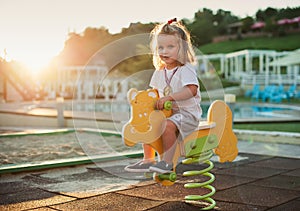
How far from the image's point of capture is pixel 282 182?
491 cm

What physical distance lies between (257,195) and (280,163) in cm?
189

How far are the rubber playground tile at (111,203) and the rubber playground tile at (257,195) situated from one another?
0.63 meters

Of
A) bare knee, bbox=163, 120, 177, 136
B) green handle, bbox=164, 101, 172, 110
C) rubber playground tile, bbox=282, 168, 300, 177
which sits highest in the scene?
green handle, bbox=164, 101, 172, 110

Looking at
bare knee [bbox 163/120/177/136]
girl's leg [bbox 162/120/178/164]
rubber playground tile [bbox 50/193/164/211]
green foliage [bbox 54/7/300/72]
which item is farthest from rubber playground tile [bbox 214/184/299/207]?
green foliage [bbox 54/7/300/72]

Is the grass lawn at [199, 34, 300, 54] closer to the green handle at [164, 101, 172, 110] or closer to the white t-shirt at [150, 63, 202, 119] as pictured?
the white t-shirt at [150, 63, 202, 119]

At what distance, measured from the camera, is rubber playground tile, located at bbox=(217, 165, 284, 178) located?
17.4 feet

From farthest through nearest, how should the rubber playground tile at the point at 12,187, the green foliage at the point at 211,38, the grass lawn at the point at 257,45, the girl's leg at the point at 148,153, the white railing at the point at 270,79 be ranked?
the grass lawn at the point at 257,45 < the white railing at the point at 270,79 < the green foliage at the point at 211,38 < the rubber playground tile at the point at 12,187 < the girl's leg at the point at 148,153

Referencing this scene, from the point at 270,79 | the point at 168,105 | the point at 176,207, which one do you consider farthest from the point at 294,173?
the point at 270,79

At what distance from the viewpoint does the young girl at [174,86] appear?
11.1 feet

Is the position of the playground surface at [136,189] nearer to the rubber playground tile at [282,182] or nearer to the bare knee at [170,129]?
the rubber playground tile at [282,182]

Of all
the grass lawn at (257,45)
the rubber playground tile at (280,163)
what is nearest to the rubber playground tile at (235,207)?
the rubber playground tile at (280,163)

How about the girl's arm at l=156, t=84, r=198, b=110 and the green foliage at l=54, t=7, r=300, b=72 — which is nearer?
the girl's arm at l=156, t=84, r=198, b=110

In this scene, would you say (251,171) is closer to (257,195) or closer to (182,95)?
(257,195)

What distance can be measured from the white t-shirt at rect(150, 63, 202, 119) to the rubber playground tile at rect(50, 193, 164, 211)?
0.91 metres
